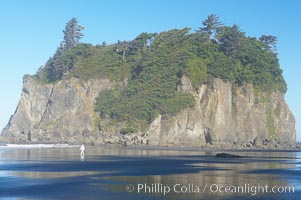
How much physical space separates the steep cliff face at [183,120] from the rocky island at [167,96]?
0.22 m

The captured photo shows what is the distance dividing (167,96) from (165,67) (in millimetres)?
8892

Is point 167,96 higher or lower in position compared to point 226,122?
higher

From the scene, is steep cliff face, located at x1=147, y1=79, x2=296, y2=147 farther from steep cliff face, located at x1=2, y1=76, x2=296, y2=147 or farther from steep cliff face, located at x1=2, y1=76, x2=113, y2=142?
steep cliff face, located at x1=2, y1=76, x2=113, y2=142

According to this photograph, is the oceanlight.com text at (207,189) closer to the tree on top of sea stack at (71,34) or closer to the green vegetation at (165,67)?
the green vegetation at (165,67)

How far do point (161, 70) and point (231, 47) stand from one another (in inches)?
683

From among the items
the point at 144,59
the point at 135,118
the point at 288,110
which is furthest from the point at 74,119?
the point at 288,110

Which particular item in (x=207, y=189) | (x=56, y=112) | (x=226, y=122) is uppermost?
(x=56, y=112)

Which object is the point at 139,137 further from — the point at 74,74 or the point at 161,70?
the point at 74,74

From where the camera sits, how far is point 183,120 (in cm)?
9031

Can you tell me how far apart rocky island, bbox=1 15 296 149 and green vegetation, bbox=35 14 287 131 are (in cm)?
24

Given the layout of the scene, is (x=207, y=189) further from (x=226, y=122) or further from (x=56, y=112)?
(x=56, y=112)

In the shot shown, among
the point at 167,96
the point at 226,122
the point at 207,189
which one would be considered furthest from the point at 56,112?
the point at 207,189

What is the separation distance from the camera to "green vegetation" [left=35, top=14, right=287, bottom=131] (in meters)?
94.6

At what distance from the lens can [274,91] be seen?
103250 mm
